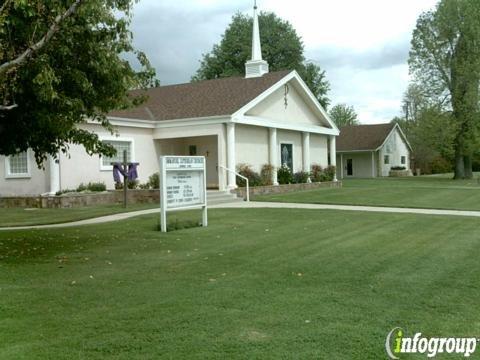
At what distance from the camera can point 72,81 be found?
9305mm

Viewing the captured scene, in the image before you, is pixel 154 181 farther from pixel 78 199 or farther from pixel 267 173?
pixel 267 173

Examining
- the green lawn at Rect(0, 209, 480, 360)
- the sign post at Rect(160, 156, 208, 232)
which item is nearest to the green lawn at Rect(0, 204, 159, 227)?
the green lawn at Rect(0, 209, 480, 360)

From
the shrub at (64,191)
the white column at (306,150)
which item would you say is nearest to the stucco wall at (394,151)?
the white column at (306,150)

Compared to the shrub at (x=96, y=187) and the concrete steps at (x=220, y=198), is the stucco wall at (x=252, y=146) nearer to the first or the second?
the concrete steps at (x=220, y=198)

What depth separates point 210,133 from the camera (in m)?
23.6

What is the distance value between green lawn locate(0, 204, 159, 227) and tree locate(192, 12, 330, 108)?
3286 cm

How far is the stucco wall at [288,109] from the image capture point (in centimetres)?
2639

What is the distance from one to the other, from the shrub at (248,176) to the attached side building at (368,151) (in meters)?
28.2

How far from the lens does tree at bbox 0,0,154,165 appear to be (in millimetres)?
8148

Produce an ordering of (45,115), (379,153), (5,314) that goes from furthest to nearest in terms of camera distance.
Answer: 1. (379,153)
2. (45,115)
3. (5,314)

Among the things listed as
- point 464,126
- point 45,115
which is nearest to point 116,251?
point 45,115

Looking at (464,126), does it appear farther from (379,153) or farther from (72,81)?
(72,81)

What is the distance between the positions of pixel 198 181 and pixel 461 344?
9.59 m

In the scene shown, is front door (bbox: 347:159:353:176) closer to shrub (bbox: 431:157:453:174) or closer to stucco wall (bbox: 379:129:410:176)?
stucco wall (bbox: 379:129:410:176)
